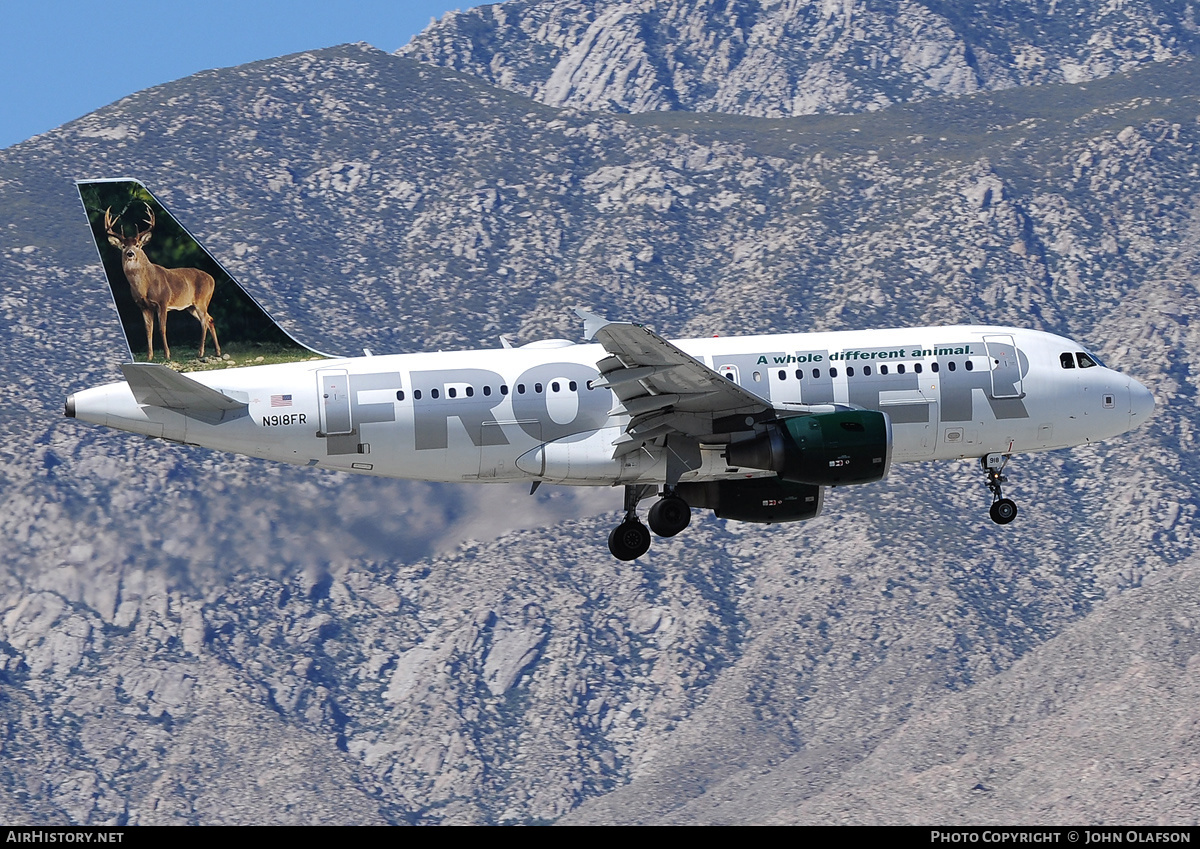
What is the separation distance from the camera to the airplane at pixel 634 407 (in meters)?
59.8

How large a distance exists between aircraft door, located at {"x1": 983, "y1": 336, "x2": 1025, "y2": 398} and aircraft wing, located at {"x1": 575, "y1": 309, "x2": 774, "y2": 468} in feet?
26.2

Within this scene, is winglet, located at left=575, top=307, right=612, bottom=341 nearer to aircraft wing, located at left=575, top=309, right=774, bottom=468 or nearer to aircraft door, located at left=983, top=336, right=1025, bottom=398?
aircraft wing, located at left=575, top=309, right=774, bottom=468

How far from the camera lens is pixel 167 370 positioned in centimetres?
5912

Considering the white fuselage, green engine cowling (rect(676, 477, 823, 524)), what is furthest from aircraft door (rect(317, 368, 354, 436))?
green engine cowling (rect(676, 477, 823, 524))

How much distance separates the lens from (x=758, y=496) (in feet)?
211

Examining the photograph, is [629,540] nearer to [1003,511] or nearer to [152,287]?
[1003,511]

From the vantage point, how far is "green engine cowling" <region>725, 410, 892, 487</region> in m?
59.5

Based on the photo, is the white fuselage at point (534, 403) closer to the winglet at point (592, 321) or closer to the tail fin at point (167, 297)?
the tail fin at point (167, 297)

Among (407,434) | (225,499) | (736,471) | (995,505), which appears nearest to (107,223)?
(407,434)

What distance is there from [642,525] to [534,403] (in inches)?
233

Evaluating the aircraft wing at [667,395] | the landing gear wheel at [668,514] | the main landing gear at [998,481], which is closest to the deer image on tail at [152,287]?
the aircraft wing at [667,395]

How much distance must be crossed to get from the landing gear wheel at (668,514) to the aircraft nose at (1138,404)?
15350 mm

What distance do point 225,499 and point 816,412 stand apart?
13549 cm

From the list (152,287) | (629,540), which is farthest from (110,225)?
(629,540)
